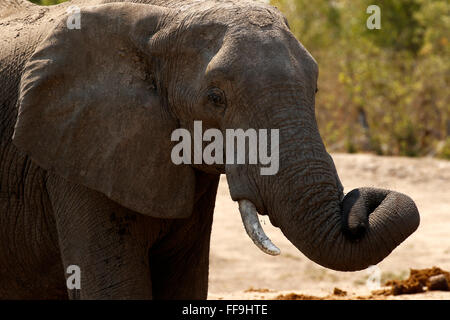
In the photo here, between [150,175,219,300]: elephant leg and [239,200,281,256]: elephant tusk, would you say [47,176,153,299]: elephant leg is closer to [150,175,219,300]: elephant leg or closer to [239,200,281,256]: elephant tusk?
[150,175,219,300]: elephant leg

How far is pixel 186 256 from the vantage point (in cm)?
523

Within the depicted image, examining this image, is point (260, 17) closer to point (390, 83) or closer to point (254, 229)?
point (254, 229)

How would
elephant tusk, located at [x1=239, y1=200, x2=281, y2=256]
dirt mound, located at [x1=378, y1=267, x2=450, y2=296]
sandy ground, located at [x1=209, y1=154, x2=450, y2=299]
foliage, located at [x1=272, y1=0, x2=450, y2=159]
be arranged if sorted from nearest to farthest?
elephant tusk, located at [x1=239, y1=200, x2=281, y2=256], dirt mound, located at [x1=378, y1=267, x2=450, y2=296], sandy ground, located at [x1=209, y1=154, x2=450, y2=299], foliage, located at [x1=272, y1=0, x2=450, y2=159]

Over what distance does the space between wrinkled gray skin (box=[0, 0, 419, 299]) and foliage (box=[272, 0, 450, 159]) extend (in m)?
10.9

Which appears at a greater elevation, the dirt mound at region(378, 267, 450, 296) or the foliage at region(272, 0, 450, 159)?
the foliage at region(272, 0, 450, 159)

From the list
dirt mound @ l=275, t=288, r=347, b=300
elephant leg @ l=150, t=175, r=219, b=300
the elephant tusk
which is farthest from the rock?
the elephant tusk

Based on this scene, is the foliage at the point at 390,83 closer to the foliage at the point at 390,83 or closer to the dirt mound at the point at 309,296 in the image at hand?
the foliage at the point at 390,83

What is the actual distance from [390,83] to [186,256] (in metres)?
12.6

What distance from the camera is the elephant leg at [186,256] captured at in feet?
16.5

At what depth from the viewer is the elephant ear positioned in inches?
179

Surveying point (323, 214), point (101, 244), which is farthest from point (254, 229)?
point (101, 244)

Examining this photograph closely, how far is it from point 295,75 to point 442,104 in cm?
1297

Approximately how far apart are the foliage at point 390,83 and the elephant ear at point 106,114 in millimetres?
11039

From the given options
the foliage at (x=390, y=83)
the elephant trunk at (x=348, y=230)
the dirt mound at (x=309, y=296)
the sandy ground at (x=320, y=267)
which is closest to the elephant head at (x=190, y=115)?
the elephant trunk at (x=348, y=230)
